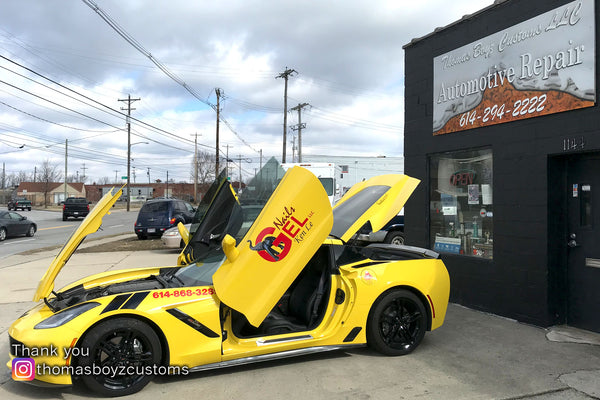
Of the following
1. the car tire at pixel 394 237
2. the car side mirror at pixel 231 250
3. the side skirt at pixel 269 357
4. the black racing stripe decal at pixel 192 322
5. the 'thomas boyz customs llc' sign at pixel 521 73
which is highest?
the 'thomas boyz customs llc' sign at pixel 521 73

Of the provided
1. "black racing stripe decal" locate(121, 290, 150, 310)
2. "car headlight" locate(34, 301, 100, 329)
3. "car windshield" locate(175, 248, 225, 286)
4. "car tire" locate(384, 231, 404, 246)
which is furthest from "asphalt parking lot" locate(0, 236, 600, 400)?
"car tire" locate(384, 231, 404, 246)

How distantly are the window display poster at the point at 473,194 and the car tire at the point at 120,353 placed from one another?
4.96 metres

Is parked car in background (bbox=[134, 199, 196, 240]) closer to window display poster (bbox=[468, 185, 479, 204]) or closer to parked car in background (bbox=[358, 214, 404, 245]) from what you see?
parked car in background (bbox=[358, 214, 404, 245])

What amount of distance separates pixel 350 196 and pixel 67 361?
135 inches

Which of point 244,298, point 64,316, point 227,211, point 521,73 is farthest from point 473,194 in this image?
point 64,316

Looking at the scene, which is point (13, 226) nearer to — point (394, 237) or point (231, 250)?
point (394, 237)

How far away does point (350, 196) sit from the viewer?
5355 millimetres

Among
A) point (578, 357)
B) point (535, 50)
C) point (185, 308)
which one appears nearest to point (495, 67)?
point (535, 50)

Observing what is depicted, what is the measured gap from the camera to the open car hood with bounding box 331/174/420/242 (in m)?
4.54

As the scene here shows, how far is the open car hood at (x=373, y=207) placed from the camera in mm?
4543

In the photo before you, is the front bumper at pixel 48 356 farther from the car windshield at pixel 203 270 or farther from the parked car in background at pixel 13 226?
the parked car in background at pixel 13 226

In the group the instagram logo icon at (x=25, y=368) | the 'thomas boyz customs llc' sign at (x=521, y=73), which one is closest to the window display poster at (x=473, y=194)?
the 'thomas boyz customs llc' sign at (x=521, y=73)

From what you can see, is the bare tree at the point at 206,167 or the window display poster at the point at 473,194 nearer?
the window display poster at the point at 473,194

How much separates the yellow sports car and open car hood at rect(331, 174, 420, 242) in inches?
0.6
